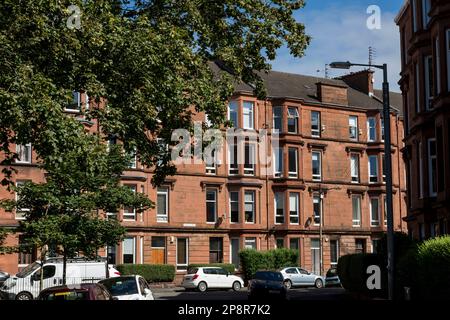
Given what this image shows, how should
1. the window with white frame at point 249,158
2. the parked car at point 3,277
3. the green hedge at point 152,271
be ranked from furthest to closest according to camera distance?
the window with white frame at point 249,158 < the green hedge at point 152,271 < the parked car at point 3,277

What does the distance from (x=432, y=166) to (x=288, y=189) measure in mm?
26687

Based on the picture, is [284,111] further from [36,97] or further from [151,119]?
[36,97]

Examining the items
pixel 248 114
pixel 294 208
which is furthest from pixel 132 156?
pixel 294 208

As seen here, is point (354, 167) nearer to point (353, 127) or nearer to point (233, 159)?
point (353, 127)

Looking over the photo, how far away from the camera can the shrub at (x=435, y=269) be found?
16.7 metres

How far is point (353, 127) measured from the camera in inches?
2411

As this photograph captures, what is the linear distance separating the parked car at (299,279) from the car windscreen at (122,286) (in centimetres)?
2673

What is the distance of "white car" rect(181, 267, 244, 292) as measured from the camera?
43156mm

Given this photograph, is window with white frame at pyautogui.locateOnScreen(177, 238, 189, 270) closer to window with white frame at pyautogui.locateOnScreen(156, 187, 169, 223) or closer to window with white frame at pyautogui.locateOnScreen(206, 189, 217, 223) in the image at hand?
window with white frame at pyautogui.locateOnScreen(156, 187, 169, 223)

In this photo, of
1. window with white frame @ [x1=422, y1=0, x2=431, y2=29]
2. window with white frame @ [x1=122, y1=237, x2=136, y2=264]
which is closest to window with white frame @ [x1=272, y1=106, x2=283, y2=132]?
window with white frame @ [x1=122, y1=237, x2=136, y2=264]

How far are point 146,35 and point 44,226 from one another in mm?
12698

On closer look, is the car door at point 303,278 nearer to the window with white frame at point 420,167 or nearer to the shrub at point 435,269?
the window with white frame at point 420,167

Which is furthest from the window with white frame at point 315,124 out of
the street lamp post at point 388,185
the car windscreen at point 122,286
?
the car windscreen at point 122,286
